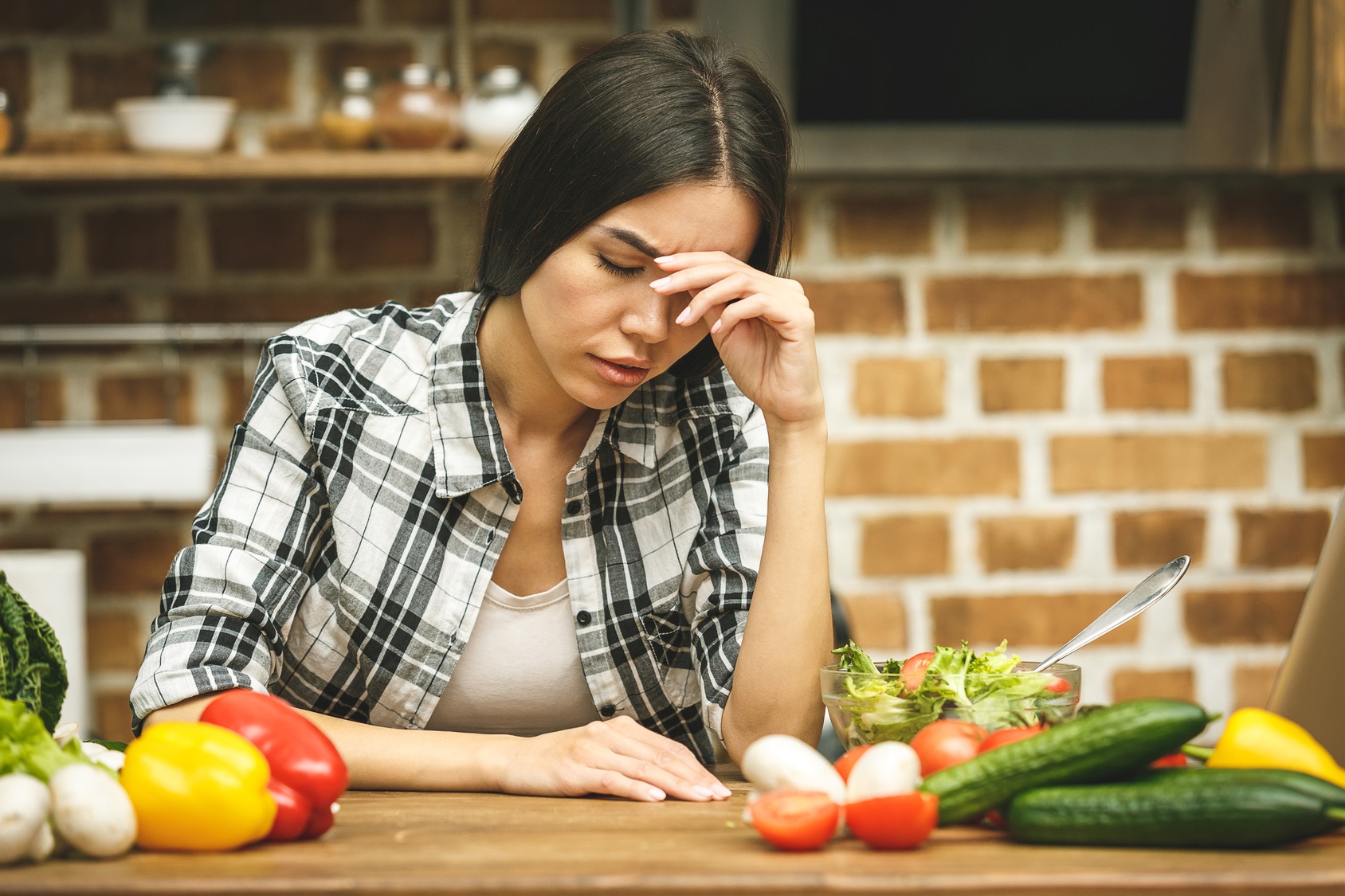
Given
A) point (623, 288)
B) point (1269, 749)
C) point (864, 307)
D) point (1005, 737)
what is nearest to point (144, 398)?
point (864, 307)

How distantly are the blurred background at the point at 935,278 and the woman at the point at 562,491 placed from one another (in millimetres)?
859

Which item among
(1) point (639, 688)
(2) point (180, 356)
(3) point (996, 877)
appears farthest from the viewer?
(2) point (180, 356)

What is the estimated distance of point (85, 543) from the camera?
213 cm

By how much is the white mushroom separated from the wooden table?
0.04ft

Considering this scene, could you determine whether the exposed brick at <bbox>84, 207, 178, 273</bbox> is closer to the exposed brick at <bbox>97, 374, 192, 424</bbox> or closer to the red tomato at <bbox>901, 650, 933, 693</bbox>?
the exposed brick at <bbox>97, 374, 192, 424</bbox>

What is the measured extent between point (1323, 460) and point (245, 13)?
201 cm

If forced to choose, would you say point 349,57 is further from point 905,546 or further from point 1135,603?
point 1135,603

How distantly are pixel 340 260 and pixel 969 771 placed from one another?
5.43ft

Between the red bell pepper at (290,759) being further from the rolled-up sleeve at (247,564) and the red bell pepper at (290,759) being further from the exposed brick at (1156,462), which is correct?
the exposed brick at (1156,462)

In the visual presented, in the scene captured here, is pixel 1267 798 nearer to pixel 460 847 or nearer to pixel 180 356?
pixel 460 847

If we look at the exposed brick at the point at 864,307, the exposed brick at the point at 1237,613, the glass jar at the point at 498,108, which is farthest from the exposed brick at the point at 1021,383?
the glass jar at the point at 498,108

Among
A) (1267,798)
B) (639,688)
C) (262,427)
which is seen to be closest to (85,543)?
(262,427)

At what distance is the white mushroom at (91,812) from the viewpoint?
70cm

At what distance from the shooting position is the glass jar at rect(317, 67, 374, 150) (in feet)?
6.36
